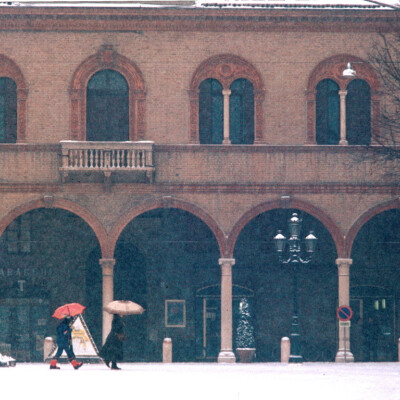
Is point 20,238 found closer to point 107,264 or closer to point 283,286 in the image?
point 107,264

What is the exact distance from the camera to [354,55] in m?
38.1

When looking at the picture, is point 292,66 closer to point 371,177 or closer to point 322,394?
point 371,177

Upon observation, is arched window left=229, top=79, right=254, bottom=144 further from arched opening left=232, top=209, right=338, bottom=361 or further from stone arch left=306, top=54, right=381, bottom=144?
arched opening left=232, top=209, right=338, bottom=361

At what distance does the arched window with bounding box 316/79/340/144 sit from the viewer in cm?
3822

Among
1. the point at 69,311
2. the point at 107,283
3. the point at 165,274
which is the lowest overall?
the point at 69,311

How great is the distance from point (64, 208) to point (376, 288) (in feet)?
34.2

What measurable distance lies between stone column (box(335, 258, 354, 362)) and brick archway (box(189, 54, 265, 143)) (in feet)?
14.5

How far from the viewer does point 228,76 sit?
3784 cm

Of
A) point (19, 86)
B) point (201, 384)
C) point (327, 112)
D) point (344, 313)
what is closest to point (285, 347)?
point (344, 313)

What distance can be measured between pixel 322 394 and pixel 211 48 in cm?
1714

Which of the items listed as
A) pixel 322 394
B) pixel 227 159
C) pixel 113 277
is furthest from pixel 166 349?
pixel 322 394

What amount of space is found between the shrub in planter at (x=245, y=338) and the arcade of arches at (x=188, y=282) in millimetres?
1500

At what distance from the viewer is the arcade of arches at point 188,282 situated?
40.0 meters

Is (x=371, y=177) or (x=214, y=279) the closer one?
(x=371, y=177)
